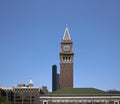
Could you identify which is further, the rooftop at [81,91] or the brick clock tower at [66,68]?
the brick clock tower at [66,68]

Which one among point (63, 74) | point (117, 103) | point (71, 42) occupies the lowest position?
point (117, 103)

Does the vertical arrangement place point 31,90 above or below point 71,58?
A: below

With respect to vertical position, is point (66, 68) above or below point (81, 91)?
above

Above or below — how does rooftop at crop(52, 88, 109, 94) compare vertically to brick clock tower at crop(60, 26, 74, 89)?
below

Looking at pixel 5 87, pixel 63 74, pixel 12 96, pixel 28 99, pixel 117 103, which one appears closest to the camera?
pixel 117 103

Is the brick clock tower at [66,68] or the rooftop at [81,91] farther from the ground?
the brick clock tower at [66,68]

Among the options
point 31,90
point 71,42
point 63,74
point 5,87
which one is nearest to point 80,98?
point 63,74

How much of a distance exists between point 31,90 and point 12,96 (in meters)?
9.74

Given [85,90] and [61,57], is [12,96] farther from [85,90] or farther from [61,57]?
[85,90]

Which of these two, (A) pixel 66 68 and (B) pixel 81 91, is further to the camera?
(A) pixel 66 68

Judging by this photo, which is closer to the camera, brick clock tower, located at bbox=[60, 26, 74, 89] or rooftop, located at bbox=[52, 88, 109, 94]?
rooftop, located at bbox=[52, 88, 109, 94]

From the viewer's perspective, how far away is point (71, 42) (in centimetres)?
11975

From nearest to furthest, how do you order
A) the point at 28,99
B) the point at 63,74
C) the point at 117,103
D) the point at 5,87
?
1. the point at 117,103
2. the point at 63,74
3. the point at 28,99
4. the point at 5,87

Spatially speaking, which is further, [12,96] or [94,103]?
[12,96]
